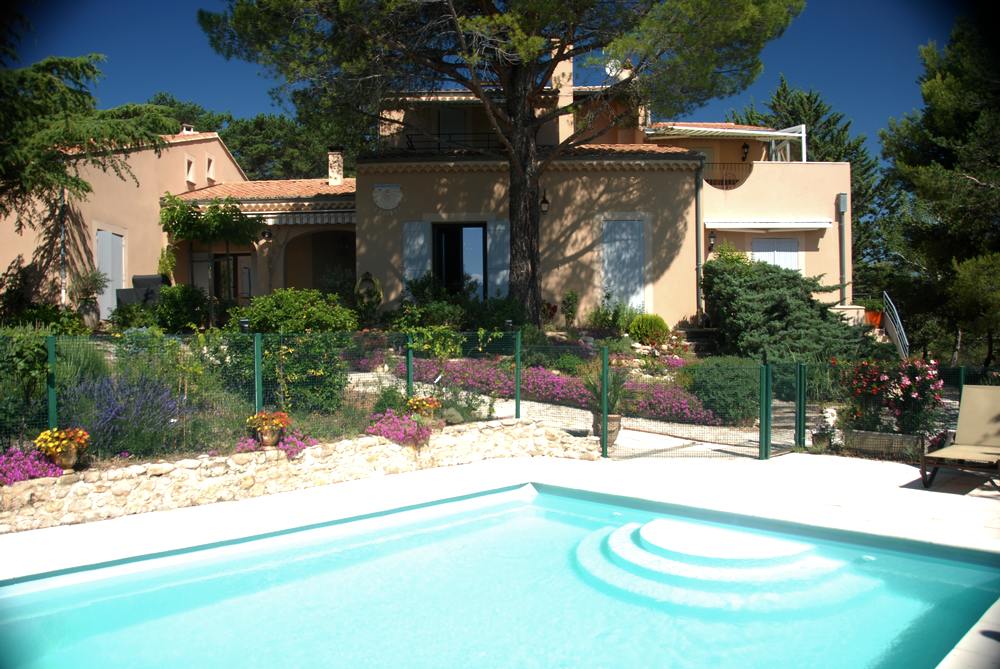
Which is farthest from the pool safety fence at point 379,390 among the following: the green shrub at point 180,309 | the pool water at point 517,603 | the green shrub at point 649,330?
the green shrub at point 180,309

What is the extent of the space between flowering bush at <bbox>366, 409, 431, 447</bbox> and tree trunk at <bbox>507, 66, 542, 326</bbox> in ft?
25.7

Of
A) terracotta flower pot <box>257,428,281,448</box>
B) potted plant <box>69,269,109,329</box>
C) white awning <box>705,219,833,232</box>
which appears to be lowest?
terracotta flower pot <box>257,428,281,448</box>

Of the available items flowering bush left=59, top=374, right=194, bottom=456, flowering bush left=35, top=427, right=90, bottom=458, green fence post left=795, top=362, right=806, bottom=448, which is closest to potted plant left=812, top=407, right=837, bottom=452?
green fence post left=795, top=362, right=806, bottom=448

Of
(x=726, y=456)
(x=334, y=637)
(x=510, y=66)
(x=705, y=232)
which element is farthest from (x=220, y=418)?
(x=705, y=232)

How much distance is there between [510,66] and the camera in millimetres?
17938

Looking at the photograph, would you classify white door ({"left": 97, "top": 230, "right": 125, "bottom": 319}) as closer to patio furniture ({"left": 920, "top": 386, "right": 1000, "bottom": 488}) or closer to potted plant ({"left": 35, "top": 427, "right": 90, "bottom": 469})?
potted plant ({"left": 35, "top": 427, "right": 90, "bottom": 469})

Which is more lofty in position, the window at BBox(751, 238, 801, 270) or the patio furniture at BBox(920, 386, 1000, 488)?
the window at BBox(751, 238, 801, 270)

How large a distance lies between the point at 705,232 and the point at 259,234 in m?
12.9

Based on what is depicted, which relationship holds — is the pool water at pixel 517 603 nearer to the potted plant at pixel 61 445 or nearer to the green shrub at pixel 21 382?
the potted plant at pixel 61 445

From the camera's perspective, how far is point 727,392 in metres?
12.7

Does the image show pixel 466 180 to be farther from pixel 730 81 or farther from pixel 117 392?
pixel 117 392

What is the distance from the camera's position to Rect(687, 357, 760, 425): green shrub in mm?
12492

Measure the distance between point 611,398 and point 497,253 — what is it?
31.2 feet

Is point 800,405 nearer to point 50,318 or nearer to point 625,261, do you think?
point 625,261
